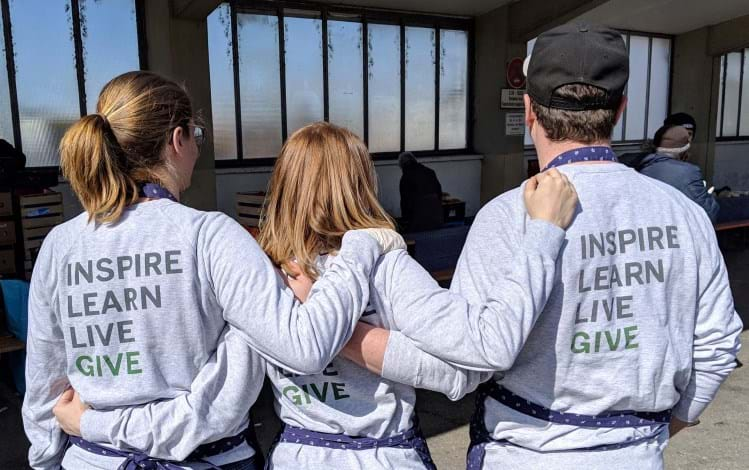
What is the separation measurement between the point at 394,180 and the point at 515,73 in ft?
8.34

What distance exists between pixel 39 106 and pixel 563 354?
7.10 m

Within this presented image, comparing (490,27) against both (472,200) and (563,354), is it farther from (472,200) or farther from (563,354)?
(563,354)

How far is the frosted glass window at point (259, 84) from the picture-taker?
Result: 27.1 feet

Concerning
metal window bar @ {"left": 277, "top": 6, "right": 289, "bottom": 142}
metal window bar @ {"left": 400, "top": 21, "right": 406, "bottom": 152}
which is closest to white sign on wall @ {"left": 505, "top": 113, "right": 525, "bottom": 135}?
metal window bar @ {"left": 400, "top": 21, "right": 406, "bottom": 152}

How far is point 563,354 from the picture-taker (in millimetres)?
1241

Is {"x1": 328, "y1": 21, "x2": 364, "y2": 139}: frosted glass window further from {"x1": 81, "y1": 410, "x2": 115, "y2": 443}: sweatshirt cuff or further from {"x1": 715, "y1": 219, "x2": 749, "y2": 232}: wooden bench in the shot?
{"x1": 81, "y1": 410, "x2": 115, "y2": 443}: sweatshirt cuff

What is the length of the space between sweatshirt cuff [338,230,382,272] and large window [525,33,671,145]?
11.7m

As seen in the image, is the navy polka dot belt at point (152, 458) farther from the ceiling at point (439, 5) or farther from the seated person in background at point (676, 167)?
the ceiling at point (439, 5)

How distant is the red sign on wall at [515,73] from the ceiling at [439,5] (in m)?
0.87

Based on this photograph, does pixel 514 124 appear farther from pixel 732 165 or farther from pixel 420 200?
pixel 732 165

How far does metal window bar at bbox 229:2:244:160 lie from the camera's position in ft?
26.5

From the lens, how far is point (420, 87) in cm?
1003

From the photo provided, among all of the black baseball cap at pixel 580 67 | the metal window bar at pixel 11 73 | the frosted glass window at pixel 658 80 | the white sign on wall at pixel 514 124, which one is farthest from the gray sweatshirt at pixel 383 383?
the frosted glass window at pixel 658 80

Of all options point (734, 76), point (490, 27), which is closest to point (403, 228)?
point (490, 27)
